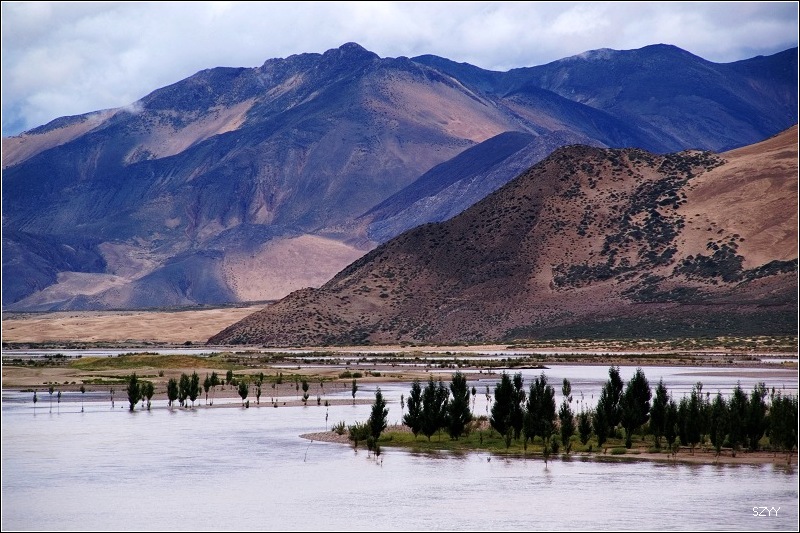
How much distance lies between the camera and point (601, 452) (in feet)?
151

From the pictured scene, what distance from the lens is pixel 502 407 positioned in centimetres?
4838

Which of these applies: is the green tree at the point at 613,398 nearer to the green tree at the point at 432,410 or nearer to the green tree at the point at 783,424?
the green tree at the point at 783,424

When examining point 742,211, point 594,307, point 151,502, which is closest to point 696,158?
point 742,211

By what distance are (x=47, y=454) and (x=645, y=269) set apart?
A: 428 ft

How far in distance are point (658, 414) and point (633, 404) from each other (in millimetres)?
1402

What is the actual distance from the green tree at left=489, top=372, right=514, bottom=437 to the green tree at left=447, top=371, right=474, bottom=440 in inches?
46.5

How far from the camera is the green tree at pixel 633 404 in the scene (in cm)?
4731

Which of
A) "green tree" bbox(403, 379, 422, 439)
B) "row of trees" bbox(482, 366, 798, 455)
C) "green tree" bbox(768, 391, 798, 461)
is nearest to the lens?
"green tree" bbox(768, 391, 798, 461)

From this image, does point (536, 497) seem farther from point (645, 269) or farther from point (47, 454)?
point (645, 269)

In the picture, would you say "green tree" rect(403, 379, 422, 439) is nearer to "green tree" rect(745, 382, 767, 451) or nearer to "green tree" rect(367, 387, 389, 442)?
"green tree" rect(367, 387, 389, 442)

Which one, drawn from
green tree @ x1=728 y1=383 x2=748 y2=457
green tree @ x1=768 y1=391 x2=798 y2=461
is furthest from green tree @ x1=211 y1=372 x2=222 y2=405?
green tree @ x1=768 y1=391 x2=798 y2=461

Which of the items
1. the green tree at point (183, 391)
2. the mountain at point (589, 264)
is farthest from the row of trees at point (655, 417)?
the mountain at point (589, 264)

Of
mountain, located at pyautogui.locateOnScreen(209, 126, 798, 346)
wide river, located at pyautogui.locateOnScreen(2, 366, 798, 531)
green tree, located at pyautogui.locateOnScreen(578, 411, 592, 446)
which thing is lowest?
wide river, located at pyautogui.locateOnScreen(2, 366, 798, 531)

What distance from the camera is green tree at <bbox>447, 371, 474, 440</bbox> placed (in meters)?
48.0
